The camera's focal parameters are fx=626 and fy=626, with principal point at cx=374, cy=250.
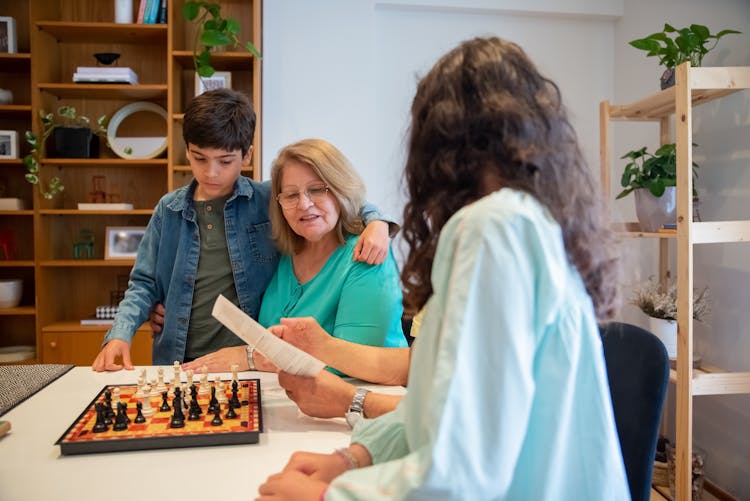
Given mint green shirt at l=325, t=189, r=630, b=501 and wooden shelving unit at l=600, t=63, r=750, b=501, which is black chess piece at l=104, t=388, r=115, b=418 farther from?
wooden shelving unit at l=600, t=63, r=750, b=501

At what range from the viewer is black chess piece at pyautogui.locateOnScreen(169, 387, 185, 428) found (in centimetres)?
117

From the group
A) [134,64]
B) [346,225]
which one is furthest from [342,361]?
[134,64]

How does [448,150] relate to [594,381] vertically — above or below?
above

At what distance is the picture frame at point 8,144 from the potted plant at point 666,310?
3383 mm

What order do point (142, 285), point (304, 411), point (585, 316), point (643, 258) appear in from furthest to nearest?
1. point (643, 258)
2. point (142, 285)
3. point (304, 411)
4. point (585, 316)

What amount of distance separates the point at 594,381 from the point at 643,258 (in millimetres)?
2842

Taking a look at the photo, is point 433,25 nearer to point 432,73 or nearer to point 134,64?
point 134,64

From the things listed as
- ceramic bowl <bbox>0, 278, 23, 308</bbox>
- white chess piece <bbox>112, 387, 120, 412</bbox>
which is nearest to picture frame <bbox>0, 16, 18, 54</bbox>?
ceramic bowl <bbox>0, 278, 23, 308</bbox>

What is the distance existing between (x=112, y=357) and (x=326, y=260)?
625 millimetres

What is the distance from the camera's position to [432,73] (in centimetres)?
83

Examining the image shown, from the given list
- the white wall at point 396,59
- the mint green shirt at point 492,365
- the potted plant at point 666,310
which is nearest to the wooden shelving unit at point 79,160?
the white wall at point 396,59

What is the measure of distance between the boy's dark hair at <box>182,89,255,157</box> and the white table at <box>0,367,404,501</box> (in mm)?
855

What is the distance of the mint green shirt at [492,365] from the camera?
0.65m

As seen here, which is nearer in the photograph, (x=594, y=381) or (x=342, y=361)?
(x=594, y=381)
